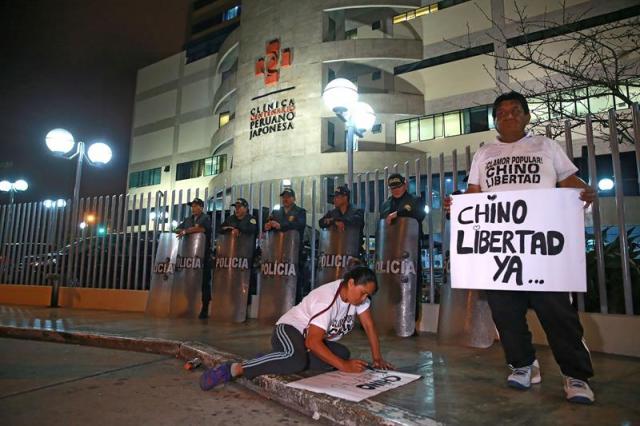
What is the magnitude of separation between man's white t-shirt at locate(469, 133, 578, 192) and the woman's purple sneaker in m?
2.30

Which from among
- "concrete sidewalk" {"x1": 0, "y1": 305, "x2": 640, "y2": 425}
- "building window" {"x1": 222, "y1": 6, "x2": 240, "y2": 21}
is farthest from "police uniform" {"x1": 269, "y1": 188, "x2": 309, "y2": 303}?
"building window" {"x1": 222, "y1": 6, "x2": 240, "y2": 21}

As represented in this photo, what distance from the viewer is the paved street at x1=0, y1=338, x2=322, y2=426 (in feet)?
8.73

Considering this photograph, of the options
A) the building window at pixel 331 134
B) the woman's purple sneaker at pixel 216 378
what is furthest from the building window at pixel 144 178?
the woman's purple sneaker at pixel 216 378

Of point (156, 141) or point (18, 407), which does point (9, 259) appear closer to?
point (18, 407)

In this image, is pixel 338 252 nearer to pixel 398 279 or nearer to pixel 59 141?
pixel 398 279

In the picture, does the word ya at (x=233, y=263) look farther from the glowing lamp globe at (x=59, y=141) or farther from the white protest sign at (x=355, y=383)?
the glowing lamp globe at (x=59, y=141)

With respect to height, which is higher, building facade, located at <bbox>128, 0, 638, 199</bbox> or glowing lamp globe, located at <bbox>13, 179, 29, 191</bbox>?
building facade, located at <bbox>128, 0, 638, 199</bbox>

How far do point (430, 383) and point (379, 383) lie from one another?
15.4 inches

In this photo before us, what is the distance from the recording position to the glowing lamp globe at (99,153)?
1041 cm

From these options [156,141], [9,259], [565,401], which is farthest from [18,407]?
[156,141]

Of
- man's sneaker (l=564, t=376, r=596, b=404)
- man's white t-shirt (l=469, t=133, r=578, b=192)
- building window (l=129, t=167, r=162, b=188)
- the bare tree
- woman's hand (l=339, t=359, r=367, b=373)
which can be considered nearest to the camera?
man's sneaker (l=564, t=376, r=596, b=404)

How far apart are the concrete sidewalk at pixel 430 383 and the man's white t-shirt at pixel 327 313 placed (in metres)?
0.45

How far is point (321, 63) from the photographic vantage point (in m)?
24.6

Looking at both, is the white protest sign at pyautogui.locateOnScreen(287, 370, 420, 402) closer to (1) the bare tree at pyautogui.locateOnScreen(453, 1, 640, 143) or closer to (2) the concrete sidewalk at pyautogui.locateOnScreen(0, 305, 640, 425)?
(2) the concrete sidewalk at pyautogui.locateOnScreen(0, 305, 640, 425)
